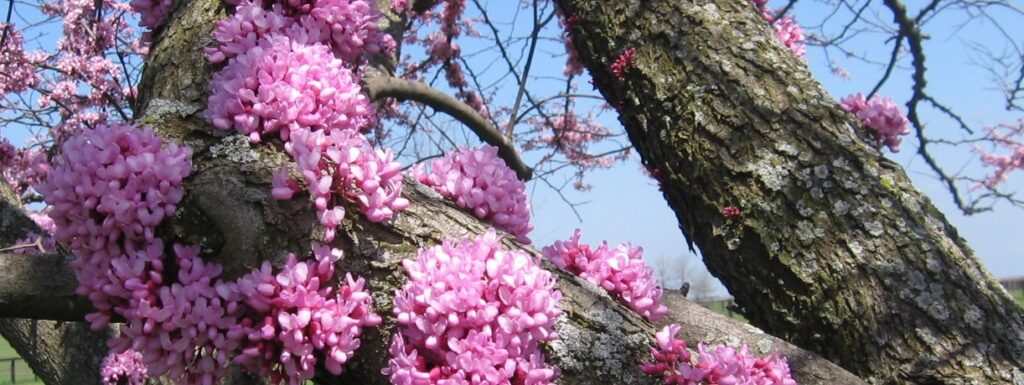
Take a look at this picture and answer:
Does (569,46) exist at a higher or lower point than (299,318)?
higher

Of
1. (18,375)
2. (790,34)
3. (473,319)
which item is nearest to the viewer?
(473,319)

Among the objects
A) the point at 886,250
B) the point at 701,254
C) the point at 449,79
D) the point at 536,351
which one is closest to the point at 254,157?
the point at 536,351

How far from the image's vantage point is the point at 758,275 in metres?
2.04

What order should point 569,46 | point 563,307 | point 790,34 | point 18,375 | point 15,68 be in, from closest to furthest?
point 563,307, point 790,34, point 569,46, point 15,68, point 18,375

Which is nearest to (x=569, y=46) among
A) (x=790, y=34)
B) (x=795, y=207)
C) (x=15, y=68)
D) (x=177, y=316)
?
(x=790, y=34)

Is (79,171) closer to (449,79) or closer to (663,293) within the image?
(663,293)

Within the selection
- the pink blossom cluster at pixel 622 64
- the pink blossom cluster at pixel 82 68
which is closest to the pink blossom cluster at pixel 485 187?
the pink blossom cluster at pixel 622 64

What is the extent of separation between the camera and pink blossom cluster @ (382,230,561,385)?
1324 millimetres

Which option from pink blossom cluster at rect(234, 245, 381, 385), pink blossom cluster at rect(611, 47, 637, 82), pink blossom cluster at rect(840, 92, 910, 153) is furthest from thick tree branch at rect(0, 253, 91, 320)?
pink blossom cluster at rect(840, 92, 910, 153)

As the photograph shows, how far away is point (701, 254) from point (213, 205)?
1.29 m

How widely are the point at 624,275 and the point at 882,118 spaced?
1.01 metres

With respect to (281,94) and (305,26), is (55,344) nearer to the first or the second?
(305,26)

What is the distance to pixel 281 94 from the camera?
1569mm

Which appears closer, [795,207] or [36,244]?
[795,207]
